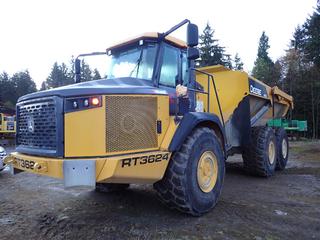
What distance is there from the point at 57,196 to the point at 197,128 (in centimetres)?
293

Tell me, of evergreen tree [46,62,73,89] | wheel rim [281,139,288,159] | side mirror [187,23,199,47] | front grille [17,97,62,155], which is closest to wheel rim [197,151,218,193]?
side mirror [187,23,199,47]

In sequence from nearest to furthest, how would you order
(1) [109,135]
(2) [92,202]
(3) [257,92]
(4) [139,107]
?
(1) [109,135] → (4) [139,107] → (2) [92,202] → (3) [257,92]

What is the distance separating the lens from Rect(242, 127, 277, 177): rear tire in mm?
7605

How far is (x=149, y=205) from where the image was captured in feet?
17.6

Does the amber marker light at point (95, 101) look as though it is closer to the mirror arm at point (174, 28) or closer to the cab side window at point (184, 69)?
the mirror arm at point (174, 28)

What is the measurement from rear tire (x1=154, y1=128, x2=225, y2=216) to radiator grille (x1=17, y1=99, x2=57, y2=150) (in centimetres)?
154

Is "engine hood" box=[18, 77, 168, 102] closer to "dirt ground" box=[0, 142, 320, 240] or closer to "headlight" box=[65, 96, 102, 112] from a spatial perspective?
"headlight" box=[65, 96, 102, 112]

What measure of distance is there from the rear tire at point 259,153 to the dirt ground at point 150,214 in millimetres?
604

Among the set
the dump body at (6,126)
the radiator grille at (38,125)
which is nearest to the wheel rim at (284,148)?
the radiator grille at (38,125)

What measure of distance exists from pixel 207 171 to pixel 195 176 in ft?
1.57

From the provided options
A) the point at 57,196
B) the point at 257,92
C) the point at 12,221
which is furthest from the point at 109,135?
the point at 257,92

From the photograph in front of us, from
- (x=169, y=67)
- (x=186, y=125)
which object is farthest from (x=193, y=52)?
(x=186, y=125)

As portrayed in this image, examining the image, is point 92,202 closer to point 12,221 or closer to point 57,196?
point 57,196

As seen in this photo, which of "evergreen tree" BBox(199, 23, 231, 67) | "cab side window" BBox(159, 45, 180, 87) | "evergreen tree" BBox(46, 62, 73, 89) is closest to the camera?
"cab side window" BBox(159, 45, 180, 87)
